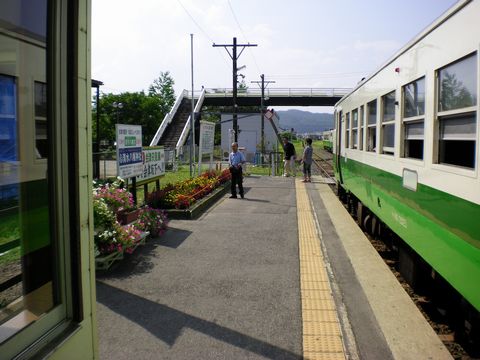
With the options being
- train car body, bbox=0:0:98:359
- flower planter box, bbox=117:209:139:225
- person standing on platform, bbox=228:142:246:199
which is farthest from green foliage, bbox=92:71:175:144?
train car body, bbox=0:0:98:359

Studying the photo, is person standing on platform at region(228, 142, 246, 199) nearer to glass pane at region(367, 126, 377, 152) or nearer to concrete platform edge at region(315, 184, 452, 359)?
glass pane at region(367, 126, 377, 152)

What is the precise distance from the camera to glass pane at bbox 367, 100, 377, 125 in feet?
24.2

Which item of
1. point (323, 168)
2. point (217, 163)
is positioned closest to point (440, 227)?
point (217, 163)

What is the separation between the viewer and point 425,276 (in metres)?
5.30

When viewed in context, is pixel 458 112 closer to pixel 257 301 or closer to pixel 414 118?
pixel 414 118

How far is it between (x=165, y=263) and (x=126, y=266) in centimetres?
49

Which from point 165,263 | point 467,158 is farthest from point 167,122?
point 467,158

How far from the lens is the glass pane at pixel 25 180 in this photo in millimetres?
1571

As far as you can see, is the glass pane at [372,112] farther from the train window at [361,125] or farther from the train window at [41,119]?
the train window at [41,119]

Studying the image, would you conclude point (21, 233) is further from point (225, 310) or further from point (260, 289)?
point (260, 289)

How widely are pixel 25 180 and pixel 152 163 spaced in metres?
7.87

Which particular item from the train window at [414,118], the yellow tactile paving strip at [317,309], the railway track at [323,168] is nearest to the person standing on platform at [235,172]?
the yellow tactile paving strip at [317,309]

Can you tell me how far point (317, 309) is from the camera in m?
4.50

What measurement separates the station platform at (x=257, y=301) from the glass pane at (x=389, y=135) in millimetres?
1599
